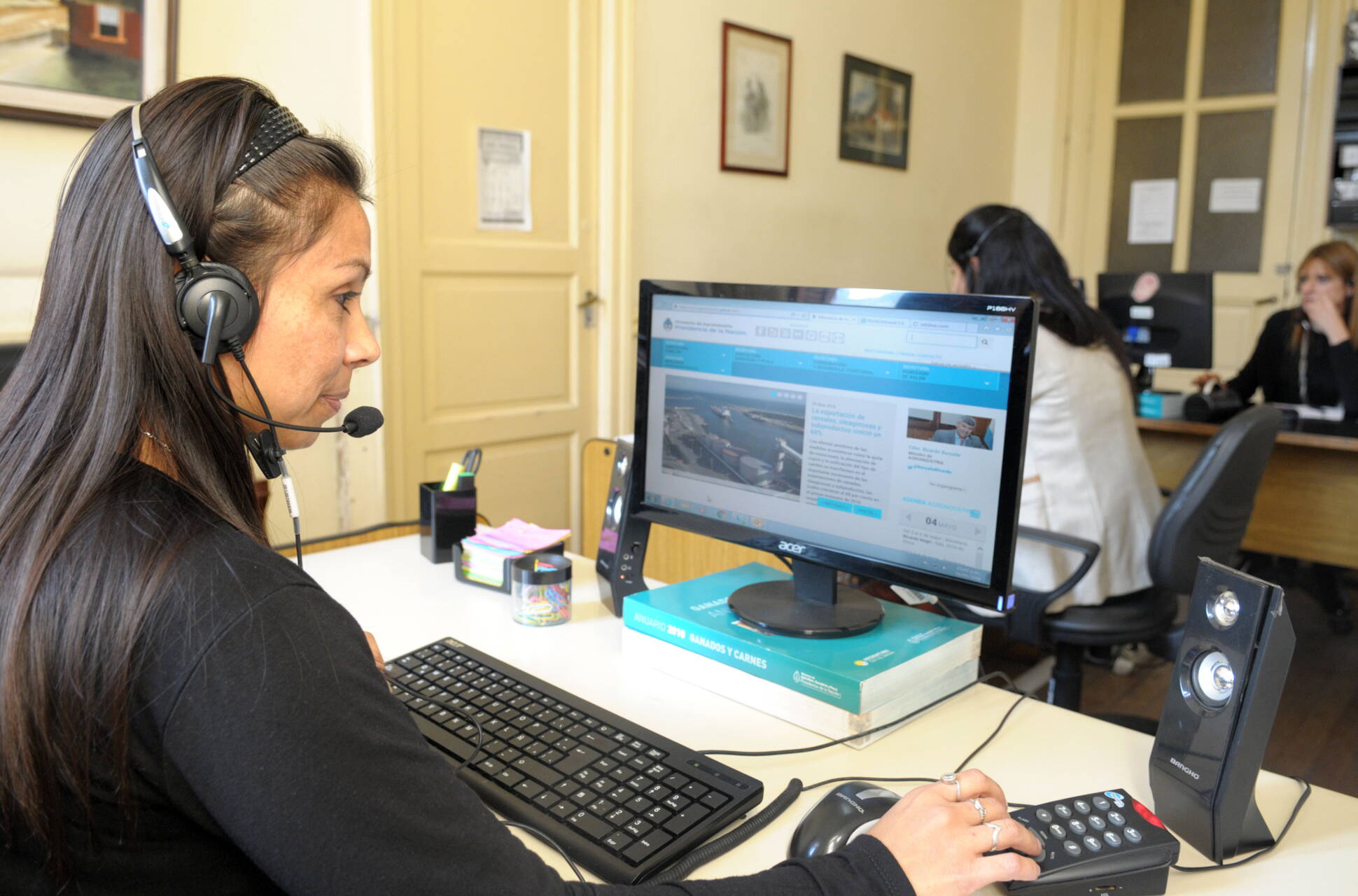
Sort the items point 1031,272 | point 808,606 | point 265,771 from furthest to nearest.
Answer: point 1031,272 < point 808,606 < point 265,771

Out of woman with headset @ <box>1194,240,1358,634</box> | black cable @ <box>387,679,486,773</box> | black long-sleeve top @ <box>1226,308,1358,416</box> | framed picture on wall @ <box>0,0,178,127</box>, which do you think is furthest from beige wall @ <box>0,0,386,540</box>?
black long-sleeve top @ <box>1226,308,1358,416</box>

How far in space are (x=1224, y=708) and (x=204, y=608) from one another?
744mm

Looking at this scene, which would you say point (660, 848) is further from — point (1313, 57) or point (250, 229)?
point (1313, 57)

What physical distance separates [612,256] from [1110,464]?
168cm

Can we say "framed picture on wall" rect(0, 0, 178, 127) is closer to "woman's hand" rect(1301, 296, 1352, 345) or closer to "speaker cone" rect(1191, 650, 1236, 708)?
"speaker cone" rect(1191, 650, 1236, 708)

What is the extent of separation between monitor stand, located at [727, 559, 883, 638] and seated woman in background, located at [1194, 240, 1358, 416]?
2.72m

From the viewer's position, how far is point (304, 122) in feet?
7.77

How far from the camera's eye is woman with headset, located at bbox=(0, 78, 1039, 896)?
1.88ft

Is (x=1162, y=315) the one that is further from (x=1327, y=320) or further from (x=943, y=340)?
(x=943, y=340)

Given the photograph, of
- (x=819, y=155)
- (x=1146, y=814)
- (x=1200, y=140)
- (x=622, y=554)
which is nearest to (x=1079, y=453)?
(x=622, y=554)

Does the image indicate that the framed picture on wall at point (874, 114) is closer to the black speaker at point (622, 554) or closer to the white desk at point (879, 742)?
the black speaker at point (622, 554)

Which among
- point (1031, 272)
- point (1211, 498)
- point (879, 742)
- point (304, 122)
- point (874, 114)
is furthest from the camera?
point (874, 114)

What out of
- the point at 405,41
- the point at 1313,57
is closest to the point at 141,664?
the point at 405,41

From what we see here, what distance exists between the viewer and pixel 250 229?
0.72 meters
